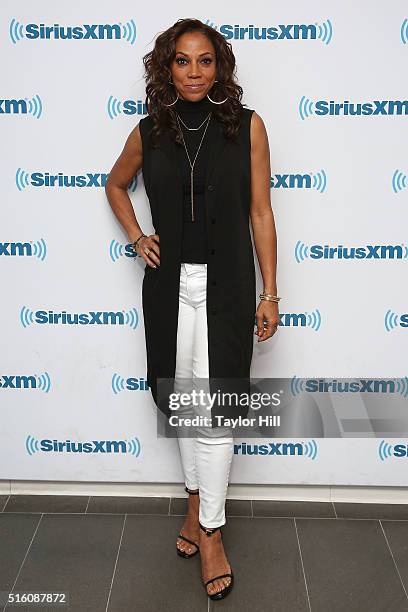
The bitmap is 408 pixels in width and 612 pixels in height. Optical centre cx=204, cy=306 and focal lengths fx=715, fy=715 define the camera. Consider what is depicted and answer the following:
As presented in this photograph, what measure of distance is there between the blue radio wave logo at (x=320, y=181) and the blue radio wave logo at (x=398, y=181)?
0.24 m

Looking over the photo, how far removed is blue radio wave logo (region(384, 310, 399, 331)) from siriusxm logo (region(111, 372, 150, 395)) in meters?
A: 0.94

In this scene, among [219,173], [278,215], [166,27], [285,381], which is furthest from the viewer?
[285,381]

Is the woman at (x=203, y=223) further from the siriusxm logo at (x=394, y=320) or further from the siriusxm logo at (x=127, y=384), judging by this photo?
the siriusxm logo at (x=394, y=320)

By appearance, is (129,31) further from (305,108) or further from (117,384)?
(117,384)

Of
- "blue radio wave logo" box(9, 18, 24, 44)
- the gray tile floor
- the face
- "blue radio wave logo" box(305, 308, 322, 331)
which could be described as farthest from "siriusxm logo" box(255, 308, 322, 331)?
"blue radio wave logo" box(9, 18, 24, 44)

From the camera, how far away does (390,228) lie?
255 centimetres

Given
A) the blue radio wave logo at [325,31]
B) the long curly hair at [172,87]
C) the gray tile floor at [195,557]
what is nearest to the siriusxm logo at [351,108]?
the blue radio wave logo at [325,31]

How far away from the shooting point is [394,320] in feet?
8.70

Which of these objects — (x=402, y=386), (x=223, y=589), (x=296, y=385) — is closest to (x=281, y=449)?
(x=296, y=385)

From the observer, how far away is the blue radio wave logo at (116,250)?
261 centimetres

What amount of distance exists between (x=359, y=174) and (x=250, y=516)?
1372 mm

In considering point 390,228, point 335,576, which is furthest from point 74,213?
point 335,576

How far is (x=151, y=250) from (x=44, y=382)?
2.57 feet

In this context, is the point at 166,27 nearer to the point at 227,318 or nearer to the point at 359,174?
the point at 359,174
